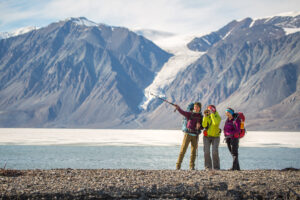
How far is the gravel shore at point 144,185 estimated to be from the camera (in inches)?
382

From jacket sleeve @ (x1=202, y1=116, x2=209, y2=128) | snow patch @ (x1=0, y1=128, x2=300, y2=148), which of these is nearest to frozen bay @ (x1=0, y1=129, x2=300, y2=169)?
snow patch @ (x1=0, y1=128, x2=300, y2=148)

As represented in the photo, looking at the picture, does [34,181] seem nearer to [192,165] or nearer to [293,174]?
[192,165]

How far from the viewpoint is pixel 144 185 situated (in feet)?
34.0

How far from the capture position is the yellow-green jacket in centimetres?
1375

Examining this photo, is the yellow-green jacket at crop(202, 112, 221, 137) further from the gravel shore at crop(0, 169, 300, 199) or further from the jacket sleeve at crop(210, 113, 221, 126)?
the gravel shore at crop(0, 169, 300, 199)

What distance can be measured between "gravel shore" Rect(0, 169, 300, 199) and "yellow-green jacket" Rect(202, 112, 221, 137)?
2.01 m

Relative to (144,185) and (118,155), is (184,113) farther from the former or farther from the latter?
(118,155)

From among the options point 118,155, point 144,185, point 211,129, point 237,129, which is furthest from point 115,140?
point 144,185

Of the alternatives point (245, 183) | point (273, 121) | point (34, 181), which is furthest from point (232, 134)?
point (273, 121)

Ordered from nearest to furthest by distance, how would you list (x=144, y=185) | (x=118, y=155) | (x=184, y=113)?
(x=144, y=185), (x=184, y=113), (x=118, y=155)

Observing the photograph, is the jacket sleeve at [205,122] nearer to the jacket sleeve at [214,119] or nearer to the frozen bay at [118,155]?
the jacket sleeve at [214,119]

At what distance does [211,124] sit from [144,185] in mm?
4151

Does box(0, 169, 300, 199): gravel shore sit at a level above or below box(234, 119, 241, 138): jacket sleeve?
below

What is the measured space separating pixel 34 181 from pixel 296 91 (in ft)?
634
